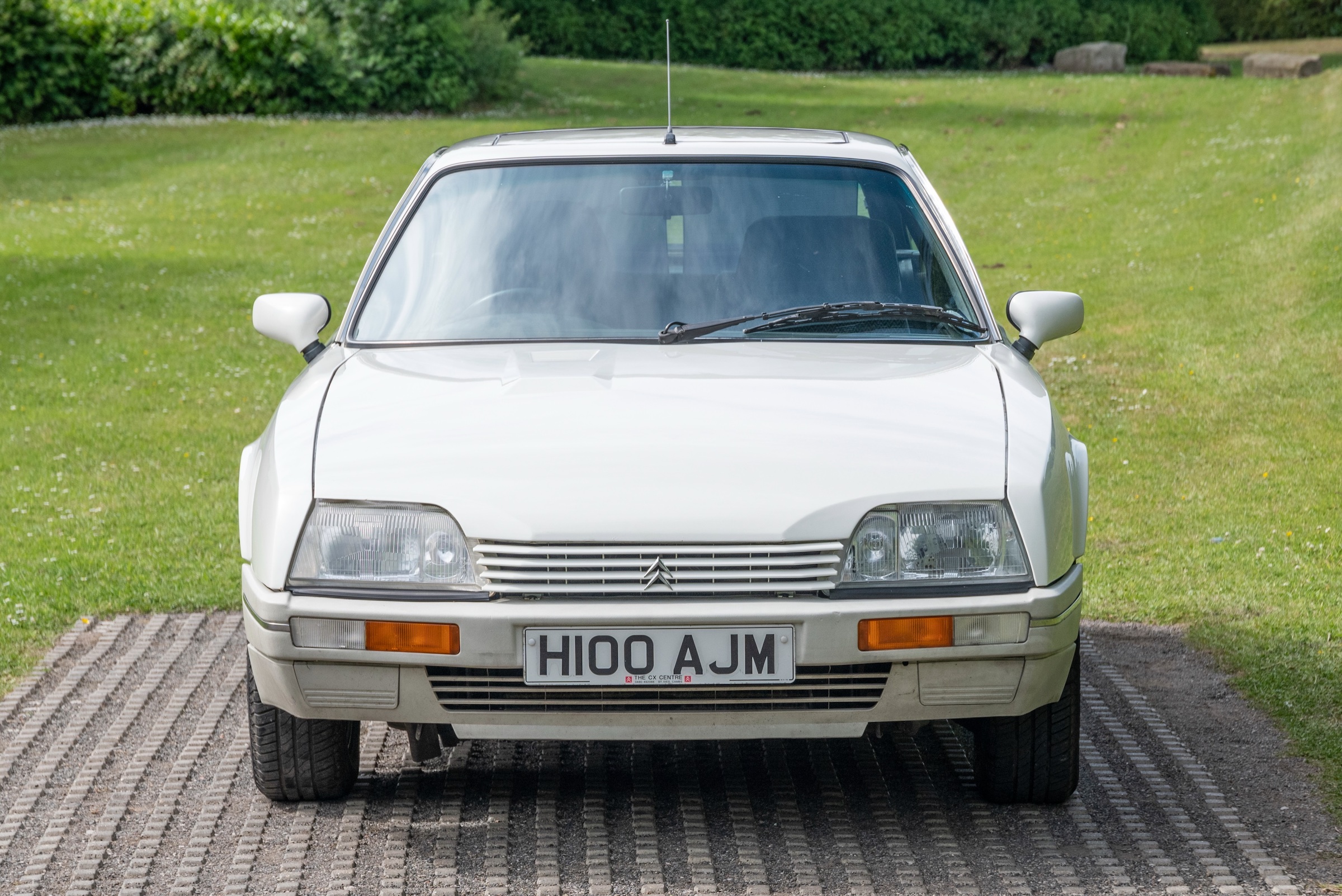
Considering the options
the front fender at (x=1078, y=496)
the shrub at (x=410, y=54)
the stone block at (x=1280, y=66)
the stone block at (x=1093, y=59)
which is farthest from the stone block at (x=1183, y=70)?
the front fender at (x=1078, y=496)

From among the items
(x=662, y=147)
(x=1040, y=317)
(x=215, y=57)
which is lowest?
(x=215, y=57)

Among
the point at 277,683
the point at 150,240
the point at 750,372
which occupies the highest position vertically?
the point at 750,372

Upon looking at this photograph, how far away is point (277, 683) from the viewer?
3516mm

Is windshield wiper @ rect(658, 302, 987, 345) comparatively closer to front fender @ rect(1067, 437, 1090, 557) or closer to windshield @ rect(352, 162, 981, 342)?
windshield @ rect(352, 162, 981, 342)

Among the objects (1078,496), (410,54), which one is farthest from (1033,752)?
(410,54)

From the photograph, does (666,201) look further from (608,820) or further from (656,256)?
(608,820)

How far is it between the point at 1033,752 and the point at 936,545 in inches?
32.7

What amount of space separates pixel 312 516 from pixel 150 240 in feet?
49.3

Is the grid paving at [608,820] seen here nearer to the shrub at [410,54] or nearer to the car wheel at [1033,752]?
the car wheel at [1033,752]

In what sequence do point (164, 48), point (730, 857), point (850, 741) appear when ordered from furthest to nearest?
point (164, 48) < point (850, 741) < point (730, 857)

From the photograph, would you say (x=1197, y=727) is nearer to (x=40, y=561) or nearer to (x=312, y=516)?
(x=312, y=516)

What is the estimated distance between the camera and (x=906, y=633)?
339cm

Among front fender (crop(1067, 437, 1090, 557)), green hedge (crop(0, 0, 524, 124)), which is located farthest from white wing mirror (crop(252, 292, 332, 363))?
green hedge (crop(0, 0, 524, 124))

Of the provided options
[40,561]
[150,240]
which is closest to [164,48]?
[150,240]
